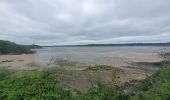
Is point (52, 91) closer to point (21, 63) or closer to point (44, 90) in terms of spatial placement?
point (44, 90)

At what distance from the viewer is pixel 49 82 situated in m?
5.65

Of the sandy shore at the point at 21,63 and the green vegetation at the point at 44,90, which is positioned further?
the sandy shore at the point at 21,63

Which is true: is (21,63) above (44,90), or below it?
below

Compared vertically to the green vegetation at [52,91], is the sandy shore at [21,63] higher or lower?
lower

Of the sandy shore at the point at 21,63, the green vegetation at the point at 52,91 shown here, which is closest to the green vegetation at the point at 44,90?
the green vegetation at the point at 52,91

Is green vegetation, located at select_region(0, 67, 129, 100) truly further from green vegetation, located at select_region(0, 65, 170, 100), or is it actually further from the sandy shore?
the sandy shore

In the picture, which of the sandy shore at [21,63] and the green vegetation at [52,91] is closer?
the green vegetation at [52,91]

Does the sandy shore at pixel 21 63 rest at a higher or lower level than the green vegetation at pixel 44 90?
lower

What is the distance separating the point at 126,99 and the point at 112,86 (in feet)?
1.56

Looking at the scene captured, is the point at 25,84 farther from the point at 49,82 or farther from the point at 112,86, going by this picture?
the point at 112,86

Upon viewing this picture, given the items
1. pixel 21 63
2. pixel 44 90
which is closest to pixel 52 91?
pixel 44 90

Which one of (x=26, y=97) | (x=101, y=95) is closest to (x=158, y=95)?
(x=101, y=95)

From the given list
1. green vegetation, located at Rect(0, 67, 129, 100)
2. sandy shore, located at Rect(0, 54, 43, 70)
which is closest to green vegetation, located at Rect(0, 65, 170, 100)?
green vegetation, located at Rect(0, 67, 129, 100)

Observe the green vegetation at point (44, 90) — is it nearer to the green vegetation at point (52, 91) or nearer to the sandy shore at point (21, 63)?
the green vegetation at point (52, 91)
